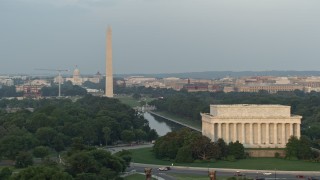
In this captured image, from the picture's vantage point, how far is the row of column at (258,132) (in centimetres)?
7806

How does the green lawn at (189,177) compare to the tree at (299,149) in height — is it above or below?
below

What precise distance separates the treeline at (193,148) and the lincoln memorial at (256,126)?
Result: 6.05 m

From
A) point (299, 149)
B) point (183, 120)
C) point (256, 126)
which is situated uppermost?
point (256, 126)

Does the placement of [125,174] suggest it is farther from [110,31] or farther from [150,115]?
Answer: [110,31]

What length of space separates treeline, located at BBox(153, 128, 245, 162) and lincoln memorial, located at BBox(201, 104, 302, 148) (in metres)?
6.05

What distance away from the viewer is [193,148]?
6969 cm

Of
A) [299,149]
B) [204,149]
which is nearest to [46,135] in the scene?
[204,149]

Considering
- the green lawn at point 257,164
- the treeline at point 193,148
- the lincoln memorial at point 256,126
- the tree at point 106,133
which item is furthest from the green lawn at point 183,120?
the green lawn at point 257,164

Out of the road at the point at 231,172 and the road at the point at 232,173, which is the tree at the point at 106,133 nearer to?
the road at the point at 231,172

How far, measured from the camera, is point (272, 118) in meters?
77.9

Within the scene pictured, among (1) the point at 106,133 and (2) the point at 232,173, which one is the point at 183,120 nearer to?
(1) the point at 106,133

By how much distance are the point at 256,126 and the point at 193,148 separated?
454 inches

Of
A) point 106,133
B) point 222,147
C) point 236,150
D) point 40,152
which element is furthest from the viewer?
point 106,133

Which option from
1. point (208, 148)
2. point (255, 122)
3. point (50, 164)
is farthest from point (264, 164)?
point (50, 164)
